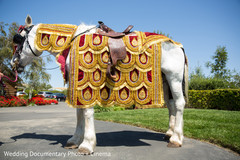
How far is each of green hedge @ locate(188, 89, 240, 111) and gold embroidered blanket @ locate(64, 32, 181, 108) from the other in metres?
12.5

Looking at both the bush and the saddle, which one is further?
the bush

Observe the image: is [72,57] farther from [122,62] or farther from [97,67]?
[122,62]

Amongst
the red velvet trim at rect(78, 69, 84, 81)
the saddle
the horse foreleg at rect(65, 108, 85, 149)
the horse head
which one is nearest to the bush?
the saddle

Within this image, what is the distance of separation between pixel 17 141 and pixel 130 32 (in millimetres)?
3737

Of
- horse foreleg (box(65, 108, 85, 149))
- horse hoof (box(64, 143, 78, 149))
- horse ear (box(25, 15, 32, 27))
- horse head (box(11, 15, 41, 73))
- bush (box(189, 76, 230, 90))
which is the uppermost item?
horse ear (box(25, 15, 32, 27))

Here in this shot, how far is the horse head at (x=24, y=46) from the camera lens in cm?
370

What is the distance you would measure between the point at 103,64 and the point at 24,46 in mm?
1867

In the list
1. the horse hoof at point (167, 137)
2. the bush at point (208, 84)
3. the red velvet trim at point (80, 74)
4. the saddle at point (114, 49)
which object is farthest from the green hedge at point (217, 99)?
the red velvet trim at point (80, 74)

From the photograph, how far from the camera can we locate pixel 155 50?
3.72 m

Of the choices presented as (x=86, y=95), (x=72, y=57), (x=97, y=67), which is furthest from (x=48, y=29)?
(x=86, y=95)

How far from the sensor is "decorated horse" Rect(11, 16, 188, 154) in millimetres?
3268

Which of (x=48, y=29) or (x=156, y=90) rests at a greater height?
(x=48, y=29)

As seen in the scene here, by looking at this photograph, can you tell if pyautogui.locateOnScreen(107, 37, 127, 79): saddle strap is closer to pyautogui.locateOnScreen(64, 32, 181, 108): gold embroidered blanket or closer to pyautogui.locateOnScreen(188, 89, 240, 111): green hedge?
pyautogui.locateOnScreen(64, 32, 181, 108): gold embroidered blanket

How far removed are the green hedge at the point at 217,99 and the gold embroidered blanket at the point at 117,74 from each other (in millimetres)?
12527
